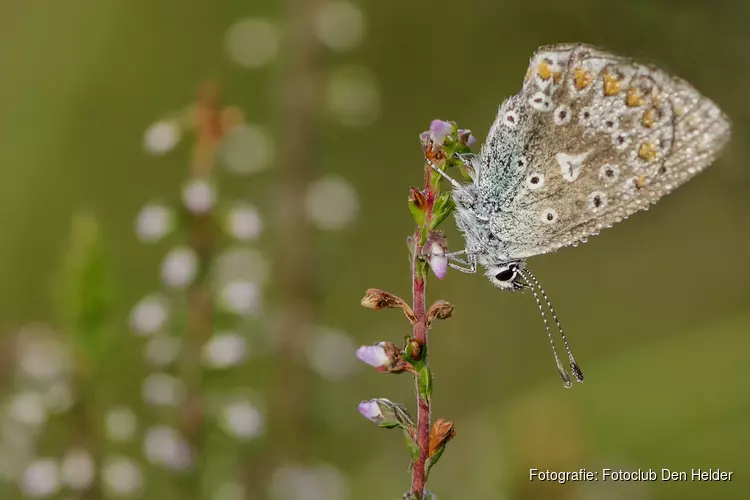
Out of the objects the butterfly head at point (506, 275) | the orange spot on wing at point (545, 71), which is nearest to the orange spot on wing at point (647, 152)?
the orange spot on wing at point (545, 71)

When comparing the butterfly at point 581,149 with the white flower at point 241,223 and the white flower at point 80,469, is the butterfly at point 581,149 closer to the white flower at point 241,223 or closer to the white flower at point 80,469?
the white flower at point 241,223

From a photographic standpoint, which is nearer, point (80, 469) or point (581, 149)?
point (80, 469)

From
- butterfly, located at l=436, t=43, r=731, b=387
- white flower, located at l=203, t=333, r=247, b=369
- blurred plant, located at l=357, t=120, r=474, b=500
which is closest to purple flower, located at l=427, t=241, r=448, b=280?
blurred plant, located at l=357, t=120, r=474, b=500

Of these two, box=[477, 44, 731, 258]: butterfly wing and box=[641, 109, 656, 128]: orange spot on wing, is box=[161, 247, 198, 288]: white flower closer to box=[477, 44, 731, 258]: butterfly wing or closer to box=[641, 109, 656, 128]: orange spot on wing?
box=[477, 44, 731, 258]: butterfly wing

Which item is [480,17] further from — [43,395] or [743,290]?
[43,395]

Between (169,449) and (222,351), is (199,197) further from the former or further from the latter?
(169,449)

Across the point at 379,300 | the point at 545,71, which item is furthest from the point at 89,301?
the point at 545,71
